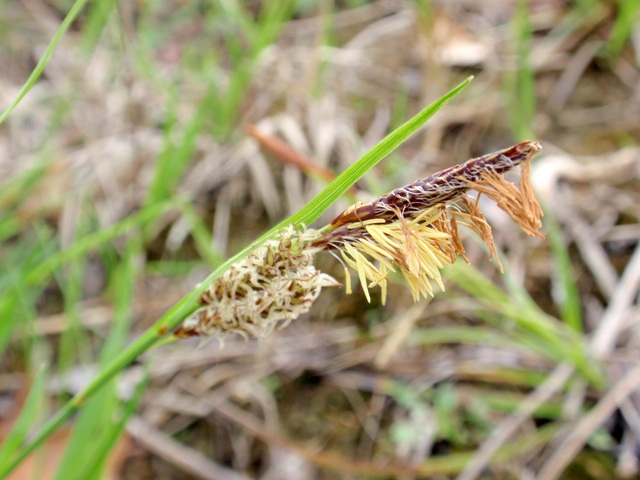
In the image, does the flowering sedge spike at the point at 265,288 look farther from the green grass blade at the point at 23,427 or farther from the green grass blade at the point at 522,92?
the green grass blade at the point at 522,92

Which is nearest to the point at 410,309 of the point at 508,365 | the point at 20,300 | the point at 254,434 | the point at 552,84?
the point at 508,365

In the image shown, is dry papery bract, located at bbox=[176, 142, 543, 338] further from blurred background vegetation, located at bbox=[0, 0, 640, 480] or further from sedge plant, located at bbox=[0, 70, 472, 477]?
blurred background vegetation, located at bbox=[0, 0, 640, 480]

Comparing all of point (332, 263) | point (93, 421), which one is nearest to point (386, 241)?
point (93, 421)

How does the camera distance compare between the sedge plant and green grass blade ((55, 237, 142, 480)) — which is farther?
green grass blade ((55, 237, 142, 480))

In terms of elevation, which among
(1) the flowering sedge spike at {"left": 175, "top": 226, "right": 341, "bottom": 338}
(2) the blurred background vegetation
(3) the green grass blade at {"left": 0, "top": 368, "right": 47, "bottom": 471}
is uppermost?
(1) the flowering sedge spike at {"left": 175, "top": 226, "right": 341, "bottom": 338}

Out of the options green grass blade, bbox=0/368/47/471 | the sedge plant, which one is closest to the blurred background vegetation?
green grass blade, bbox=0/368/47/471

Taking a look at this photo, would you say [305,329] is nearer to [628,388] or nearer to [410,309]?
[410,309]

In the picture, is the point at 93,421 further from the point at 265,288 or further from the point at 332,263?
the point at 332,263
